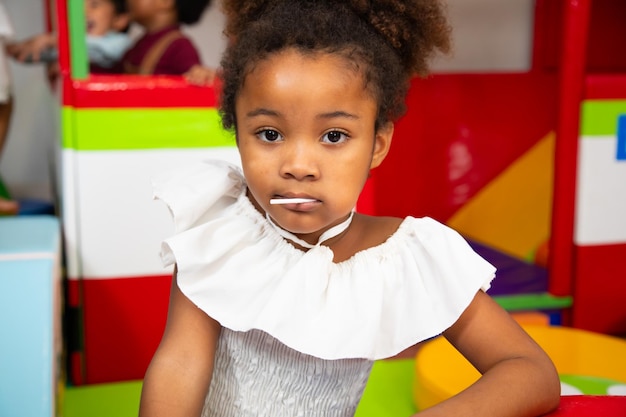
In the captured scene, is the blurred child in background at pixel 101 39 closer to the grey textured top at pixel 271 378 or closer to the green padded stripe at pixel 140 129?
the green padded stripe at pixel 140 129

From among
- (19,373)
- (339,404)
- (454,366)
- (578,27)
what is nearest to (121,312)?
(19,373)

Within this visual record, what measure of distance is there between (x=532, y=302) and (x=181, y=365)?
1420 millimetres

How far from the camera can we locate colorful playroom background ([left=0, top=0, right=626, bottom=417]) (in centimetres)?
158

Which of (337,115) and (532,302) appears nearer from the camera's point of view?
(337,115)

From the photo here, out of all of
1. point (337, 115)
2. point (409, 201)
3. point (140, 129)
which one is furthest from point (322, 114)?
point (409, 201)

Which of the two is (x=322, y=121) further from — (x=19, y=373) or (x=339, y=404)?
(x=19, y=373)

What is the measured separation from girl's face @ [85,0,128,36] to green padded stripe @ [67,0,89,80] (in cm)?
80

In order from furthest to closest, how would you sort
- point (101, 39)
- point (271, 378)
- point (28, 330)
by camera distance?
point (101, 39), point (28, 330), point (271, 378)

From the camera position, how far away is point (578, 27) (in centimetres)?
199

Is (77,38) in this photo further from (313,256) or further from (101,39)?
(313,256)

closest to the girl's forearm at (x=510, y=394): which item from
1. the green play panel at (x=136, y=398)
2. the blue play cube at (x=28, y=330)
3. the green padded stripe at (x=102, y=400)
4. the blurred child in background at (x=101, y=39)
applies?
the blue play cube at (x=28, y=330)

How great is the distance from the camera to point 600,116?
79.2 inches

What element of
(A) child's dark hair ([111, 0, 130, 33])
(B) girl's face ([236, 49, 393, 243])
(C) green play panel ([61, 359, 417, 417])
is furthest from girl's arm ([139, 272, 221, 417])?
(A) child's dark hair ([111, 0, 130, 33])

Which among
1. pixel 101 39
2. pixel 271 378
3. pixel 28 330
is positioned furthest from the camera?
pixel 101 39
